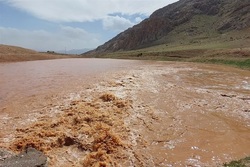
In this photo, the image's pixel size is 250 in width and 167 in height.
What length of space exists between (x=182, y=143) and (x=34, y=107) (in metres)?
7.04

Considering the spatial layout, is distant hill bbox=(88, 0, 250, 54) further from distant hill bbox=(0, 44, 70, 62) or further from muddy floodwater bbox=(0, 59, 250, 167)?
muddy floodwater bbox=(0, 59, 250, 167)

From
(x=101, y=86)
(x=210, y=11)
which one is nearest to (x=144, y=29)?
(x=210, y=11)

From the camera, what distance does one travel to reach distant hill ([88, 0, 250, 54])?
7112cm

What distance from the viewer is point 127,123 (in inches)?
470

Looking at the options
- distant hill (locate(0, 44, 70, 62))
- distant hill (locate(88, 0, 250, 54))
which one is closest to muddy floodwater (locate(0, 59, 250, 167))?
distant hill (locate(0, 44, 70, 62))

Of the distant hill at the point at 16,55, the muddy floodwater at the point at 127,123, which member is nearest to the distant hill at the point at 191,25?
the distant hill at the point at 16,55

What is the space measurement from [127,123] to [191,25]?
78.3 metres

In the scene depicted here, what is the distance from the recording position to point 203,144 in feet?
33.8

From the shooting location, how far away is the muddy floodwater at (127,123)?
31.1ft

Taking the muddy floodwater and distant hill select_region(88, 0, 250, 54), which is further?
distant hill select_region(88, 0, 250, 54)

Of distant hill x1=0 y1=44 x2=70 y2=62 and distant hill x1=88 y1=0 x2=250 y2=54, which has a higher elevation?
distant hill x1=88 y1=0 x2=250 y2=54

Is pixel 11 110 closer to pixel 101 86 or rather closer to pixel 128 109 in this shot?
pixel 128 109

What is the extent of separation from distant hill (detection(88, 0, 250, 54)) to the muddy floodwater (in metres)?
54.2

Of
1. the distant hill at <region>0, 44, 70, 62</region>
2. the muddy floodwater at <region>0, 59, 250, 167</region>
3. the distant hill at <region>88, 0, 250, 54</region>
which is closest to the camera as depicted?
the muddy floodwater at <region>0, 59, 250, 167</region>
